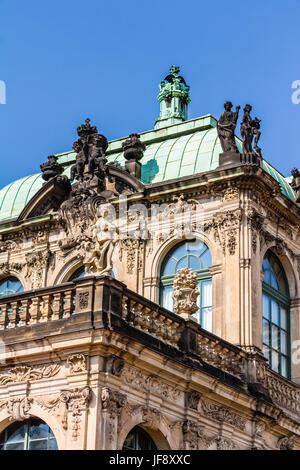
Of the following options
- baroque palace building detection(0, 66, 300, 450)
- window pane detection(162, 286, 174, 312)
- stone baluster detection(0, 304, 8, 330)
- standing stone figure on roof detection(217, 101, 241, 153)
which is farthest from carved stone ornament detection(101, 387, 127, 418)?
standing stone figure on roof detection(217, 101, 241, 153)

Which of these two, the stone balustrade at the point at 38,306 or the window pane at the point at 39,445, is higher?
the stone balustrade at the point at 38,306

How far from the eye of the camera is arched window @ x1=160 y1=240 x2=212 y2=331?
22.8m

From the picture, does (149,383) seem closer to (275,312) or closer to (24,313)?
(24,313)

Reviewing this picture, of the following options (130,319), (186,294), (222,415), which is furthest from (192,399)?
(130,319)

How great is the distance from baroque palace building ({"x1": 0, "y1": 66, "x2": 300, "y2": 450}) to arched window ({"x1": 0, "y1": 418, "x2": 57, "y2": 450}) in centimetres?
2

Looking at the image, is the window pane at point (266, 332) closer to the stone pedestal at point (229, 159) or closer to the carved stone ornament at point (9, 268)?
the stone pedestal at point (229, 159)

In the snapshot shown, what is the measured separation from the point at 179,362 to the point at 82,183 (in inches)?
272

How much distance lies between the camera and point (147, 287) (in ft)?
76.5

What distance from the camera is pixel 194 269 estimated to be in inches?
917

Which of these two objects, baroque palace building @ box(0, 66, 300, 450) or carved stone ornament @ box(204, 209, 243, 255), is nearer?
baroque palace building @ box(0, 66, 300, 450)

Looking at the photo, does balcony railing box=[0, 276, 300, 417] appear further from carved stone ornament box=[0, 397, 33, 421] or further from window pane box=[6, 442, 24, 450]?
window pane box=[6, 442, 24, 450]

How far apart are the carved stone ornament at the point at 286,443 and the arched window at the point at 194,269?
300cm

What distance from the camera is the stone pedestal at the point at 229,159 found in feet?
75.6

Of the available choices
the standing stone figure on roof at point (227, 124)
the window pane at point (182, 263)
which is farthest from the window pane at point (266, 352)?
the standing stone figure on roof at point (227, 124)
